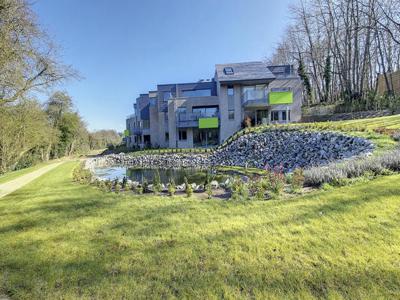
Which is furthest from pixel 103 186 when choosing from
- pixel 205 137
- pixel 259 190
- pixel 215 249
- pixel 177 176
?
pixel 205 137

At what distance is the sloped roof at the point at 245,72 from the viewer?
2656 centimetres

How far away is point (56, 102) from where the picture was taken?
1409 inches

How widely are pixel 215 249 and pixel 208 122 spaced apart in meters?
24.4

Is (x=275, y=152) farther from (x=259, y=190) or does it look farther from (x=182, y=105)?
(x=182, y=105)

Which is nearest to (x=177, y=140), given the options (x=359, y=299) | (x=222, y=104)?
(x=222, y=104)

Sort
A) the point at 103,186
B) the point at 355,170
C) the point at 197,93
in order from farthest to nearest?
1. the point at 197,93
2. the point at 103,186
3. the point at 355,170

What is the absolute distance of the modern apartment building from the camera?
86.7ft

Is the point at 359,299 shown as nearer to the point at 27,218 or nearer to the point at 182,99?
the point at 27,218

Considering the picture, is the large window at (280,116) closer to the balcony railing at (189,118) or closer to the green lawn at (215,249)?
the balcony railing at (189,118)

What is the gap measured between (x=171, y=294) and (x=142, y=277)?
48 centimetres

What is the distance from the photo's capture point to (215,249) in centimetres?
358

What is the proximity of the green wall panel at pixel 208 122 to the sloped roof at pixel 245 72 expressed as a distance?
423cm

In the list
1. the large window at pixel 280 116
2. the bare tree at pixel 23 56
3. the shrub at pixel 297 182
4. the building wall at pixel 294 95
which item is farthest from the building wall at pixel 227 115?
the shrub at pixel 297 182

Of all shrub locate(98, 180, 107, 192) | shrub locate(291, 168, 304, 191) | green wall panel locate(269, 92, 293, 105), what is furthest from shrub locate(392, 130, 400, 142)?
green wall panel locate(269, 92, 293, 105)
